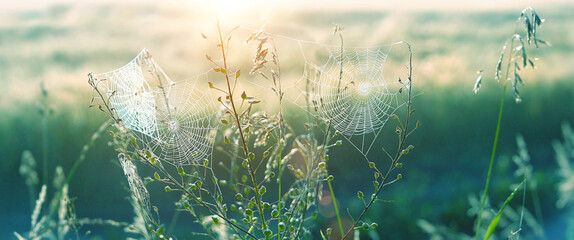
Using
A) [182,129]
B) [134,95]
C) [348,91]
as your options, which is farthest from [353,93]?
[134,95]

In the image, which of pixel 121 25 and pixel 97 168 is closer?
pixel 97 168

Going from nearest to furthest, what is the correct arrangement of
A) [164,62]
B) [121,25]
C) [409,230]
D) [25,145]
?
[409,230] < [25,145] < [164,62] < [121,25]

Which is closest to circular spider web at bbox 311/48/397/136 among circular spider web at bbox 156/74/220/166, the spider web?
the spider web

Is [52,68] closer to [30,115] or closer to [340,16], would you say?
[30,115]

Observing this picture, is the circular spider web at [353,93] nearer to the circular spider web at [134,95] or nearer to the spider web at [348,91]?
the spider web at [348,91]

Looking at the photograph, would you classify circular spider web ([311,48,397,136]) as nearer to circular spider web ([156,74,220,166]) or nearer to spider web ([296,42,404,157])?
spider web ([296,42,404,157])

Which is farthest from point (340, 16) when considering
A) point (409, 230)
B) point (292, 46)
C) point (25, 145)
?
point (25, 145)

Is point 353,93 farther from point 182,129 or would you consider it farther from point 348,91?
point 182,129

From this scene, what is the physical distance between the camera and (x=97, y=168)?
102 inches

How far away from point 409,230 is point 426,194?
392 mm

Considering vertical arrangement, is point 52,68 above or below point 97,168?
above

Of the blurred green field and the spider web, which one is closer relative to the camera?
the spider web

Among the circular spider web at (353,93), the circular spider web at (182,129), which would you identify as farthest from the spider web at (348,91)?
the circular spider web at (182,129)

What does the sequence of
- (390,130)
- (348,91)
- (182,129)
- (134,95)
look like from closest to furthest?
(134,95)
(182,129)
(348,91)
(390,130)
